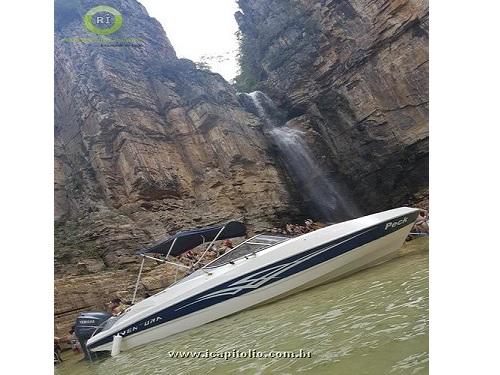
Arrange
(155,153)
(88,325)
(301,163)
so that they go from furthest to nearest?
1. (301,163)
2. (155,153)
3. (88,325)

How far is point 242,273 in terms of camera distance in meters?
5.00

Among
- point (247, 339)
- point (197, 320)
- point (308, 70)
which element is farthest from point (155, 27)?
point (308, 70)

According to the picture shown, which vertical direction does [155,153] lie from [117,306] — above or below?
above

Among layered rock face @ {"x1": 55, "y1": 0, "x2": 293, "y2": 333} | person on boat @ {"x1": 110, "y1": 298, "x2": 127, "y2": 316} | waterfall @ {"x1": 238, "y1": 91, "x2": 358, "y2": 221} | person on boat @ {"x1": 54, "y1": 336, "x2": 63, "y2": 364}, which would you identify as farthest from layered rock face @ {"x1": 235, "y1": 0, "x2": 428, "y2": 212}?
person on boat @ {"x1": 54, "y1": 336, "x2": 63, "y2": 364}

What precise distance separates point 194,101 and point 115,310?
7.61 m

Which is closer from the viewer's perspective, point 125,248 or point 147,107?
point 125,248

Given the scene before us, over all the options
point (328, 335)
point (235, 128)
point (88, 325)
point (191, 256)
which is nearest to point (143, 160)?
point (235, 128)

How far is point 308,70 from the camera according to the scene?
12.6 meters

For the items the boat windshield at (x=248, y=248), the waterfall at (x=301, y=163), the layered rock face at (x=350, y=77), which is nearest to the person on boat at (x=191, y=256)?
the boat windshield at (x=248, y=248)

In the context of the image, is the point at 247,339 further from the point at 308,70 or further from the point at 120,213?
the point at 308,70

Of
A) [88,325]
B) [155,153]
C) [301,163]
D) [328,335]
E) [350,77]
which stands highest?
[350,77]

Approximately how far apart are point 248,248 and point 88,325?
2.28 meters

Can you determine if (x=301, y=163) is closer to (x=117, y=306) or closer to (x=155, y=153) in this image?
(x=155, y=153)

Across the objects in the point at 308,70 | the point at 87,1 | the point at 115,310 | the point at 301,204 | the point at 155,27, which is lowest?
the point at 115,310
